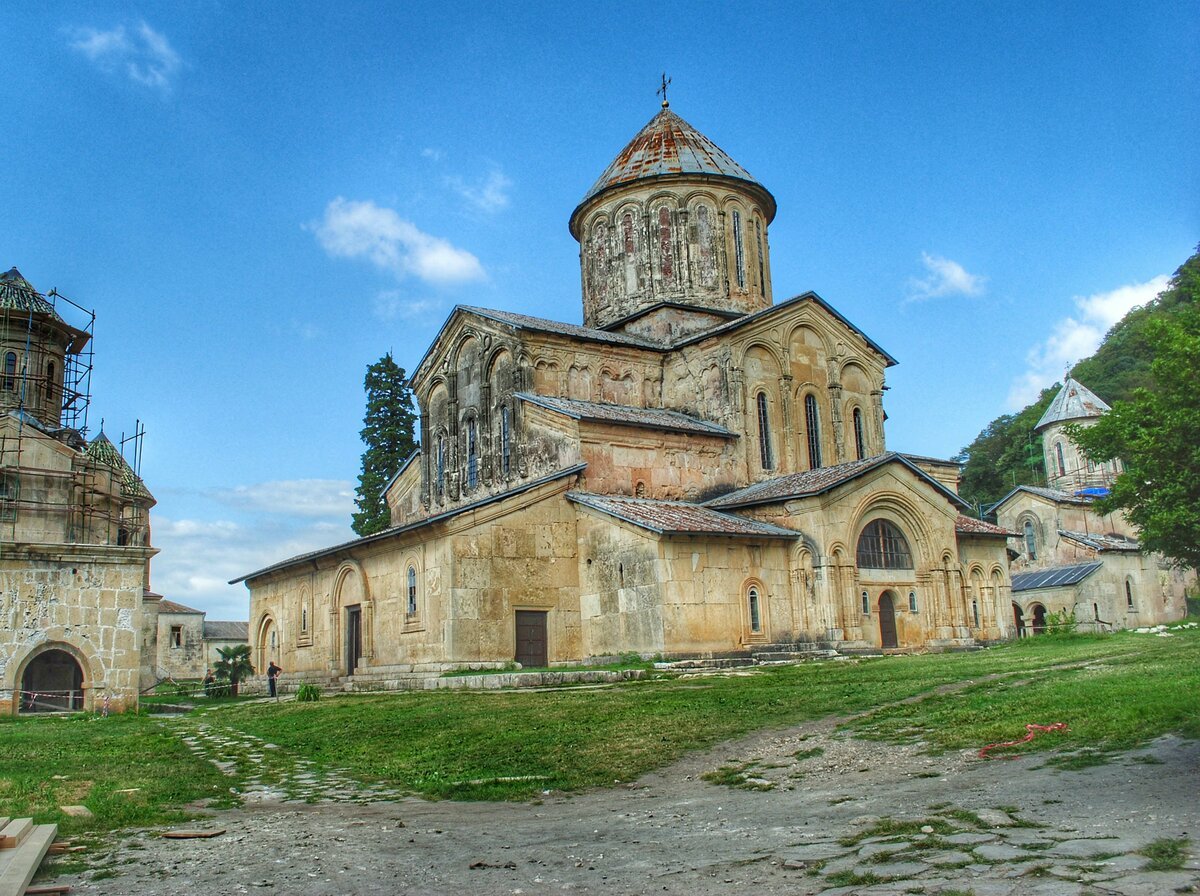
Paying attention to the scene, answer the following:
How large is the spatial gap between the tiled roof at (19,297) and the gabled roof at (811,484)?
959 inches

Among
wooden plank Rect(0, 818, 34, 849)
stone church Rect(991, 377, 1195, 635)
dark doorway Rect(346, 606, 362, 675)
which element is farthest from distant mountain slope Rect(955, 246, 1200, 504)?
wooden plank Rect(0, 818, 34, 849)

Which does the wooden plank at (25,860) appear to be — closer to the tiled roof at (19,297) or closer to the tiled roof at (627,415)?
the tiled roof at (627,415)

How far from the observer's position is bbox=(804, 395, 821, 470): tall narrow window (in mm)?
28891

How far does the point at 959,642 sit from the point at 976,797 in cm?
1932

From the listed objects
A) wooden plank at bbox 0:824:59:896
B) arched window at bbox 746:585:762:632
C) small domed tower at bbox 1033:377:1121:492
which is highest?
small domed tower at bbox 1033:377:1121:492

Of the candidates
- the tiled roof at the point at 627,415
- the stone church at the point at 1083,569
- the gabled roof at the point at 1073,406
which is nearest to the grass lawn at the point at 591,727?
the tiled roof at the point at 627,415

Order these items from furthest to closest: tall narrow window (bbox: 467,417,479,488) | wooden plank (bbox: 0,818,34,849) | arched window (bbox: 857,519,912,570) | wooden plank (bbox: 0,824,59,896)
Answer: tall narrow window (bbox: 467,417,479,488)
arched window (bbox: 857,519,912,570)
wooden plank (bbox: 0,818,34,849)
wooden plank (bbox: 0,824,59,896)

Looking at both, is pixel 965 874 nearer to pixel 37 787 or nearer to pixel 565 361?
pixel 37 787

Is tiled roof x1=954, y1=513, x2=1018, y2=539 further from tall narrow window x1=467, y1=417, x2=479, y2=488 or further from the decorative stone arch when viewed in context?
the decorative stone arch

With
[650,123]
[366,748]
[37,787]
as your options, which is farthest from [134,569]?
[650,123]

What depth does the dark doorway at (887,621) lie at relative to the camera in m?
23.9

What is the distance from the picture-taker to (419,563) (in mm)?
22750

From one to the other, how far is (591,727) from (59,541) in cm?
2228

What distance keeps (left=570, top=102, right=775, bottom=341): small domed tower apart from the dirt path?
23217mm
